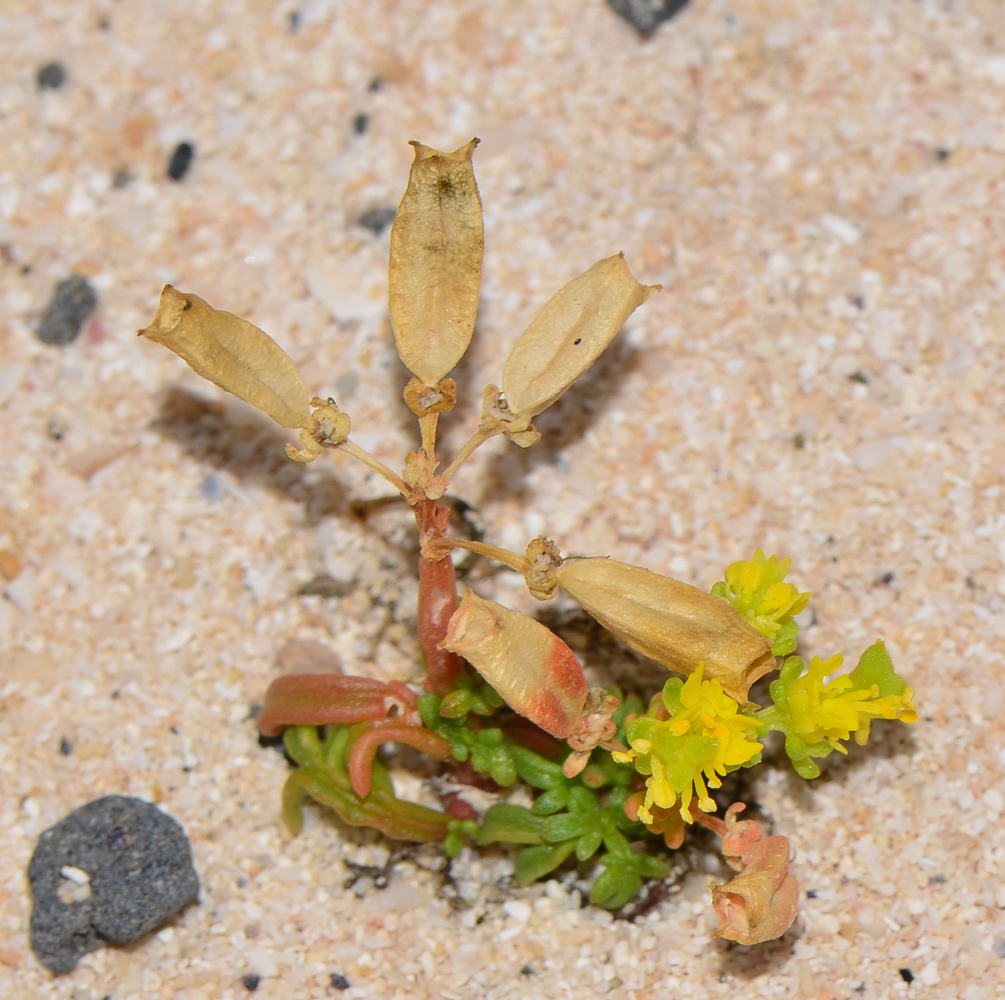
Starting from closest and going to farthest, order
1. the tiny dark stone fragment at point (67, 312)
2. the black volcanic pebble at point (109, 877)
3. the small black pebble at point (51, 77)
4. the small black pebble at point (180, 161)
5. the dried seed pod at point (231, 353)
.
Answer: the dried seed pod at point (231, 353)
the black volcanic pebble at point (109, 877)
the tiny dark stone fragment at point (67, 312)
the small black pebble at point (180, 161)
the small black pebble at point (51, 77)

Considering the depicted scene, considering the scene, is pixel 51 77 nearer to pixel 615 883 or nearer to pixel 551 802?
pixel 551 802

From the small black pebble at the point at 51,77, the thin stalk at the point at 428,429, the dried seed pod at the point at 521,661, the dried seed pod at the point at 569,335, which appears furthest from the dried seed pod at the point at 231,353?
the small black pebble at the point at 51,77

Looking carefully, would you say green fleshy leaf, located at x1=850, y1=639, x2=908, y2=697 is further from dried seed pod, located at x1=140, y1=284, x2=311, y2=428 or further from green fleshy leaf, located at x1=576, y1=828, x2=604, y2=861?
dried seed pod, located at x1=140, y1=284, x2=311, y2=428

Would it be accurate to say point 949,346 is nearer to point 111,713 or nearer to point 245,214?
point 245,214

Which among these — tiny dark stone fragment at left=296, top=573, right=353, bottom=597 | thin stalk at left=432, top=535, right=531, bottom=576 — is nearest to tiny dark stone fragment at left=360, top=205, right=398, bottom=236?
tiny dark stone fragment at left=296, top=573, right=353, bottom=597

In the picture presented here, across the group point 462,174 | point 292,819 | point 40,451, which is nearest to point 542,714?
point 292,819

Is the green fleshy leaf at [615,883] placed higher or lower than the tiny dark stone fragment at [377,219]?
lower

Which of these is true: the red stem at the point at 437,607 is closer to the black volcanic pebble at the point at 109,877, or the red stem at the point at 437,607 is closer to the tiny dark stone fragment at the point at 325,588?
the tiny dark stone fragment at the point at 325,588
